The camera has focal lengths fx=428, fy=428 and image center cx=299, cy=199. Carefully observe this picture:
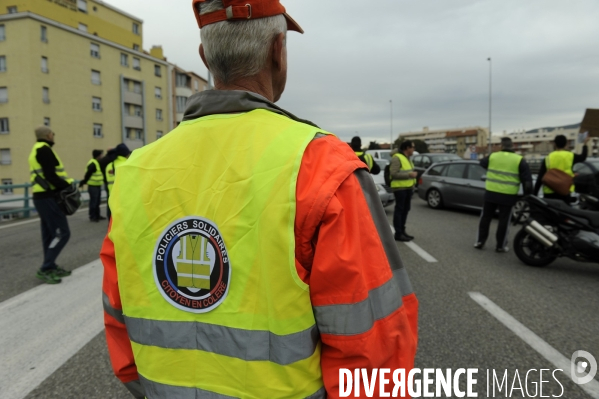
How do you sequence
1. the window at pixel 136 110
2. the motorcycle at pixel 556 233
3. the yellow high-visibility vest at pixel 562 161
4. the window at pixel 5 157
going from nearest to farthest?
the motorcycle at pixel 556 233 → the yellow high-visibility vest at pixel 562 161 → the window at pixel 5 157 → the window at pixel 136 110

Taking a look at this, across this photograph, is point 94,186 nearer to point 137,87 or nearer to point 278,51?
point 278,51

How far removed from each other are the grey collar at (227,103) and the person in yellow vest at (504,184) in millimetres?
6757

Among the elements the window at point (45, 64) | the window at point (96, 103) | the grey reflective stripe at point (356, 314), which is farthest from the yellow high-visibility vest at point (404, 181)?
the window at point (96, 103)

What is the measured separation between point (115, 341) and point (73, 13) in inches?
2122

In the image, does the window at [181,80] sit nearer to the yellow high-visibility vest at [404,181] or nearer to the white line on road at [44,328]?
the yellow high-visibility vest at [404,181]

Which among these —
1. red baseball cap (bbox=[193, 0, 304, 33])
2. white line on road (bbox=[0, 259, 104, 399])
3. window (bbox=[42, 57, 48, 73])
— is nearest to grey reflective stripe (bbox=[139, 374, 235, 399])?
red baseball cap (bbox=[193, 0, 304, 33])

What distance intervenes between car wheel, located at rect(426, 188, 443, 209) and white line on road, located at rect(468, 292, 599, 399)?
8767 mm

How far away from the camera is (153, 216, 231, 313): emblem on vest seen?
111cm

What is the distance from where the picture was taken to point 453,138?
175 m

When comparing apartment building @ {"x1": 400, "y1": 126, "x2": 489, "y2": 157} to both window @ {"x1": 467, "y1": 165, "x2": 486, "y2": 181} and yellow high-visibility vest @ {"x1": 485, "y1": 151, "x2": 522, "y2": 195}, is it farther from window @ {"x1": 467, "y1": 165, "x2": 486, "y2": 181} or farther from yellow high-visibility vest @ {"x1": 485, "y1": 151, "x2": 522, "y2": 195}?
yellow high-visibility vest @ {"x1": 485, "y1": 151, "x2": 522, "y2": 195}

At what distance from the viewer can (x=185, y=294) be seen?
1153 millimetres

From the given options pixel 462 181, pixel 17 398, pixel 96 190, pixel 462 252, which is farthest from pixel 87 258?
pixel 462 181

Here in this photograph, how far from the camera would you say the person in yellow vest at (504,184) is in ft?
22.9

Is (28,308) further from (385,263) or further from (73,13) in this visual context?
(73,13)
